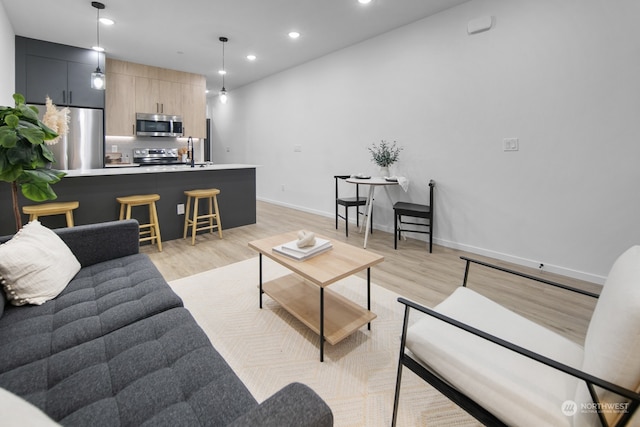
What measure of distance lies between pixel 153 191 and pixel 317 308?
298cm

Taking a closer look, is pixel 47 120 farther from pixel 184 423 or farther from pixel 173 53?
pixel 173 53

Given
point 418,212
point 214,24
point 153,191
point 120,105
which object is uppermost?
point 214,24

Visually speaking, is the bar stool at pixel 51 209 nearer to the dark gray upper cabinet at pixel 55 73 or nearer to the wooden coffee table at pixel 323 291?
the wooden coffee table at pixel 323 291

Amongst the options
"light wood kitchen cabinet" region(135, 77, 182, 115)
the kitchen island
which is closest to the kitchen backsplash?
"light wood kitchen cabinet" region(135, 77, 182, 115)

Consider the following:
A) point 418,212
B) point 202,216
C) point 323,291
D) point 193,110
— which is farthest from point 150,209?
point 193,110

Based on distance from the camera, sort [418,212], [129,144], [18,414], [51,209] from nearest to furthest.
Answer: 1. [18,414]
2. [51,209]
3. [418,212]
4. [129,144]

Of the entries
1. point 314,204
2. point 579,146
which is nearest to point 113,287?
point 579,146

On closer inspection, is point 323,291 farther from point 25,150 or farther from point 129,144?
point 129,144

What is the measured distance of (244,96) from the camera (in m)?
7.36

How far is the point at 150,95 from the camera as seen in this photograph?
19.4ft

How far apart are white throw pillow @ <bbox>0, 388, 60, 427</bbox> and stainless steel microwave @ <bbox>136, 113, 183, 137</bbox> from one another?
20.7 ft

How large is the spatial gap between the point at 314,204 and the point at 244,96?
11.4ft

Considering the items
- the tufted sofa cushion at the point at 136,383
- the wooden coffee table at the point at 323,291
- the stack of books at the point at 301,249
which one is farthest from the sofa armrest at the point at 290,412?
the stack of books at the point at 301,249

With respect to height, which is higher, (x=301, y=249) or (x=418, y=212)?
(x=418, y=212)
